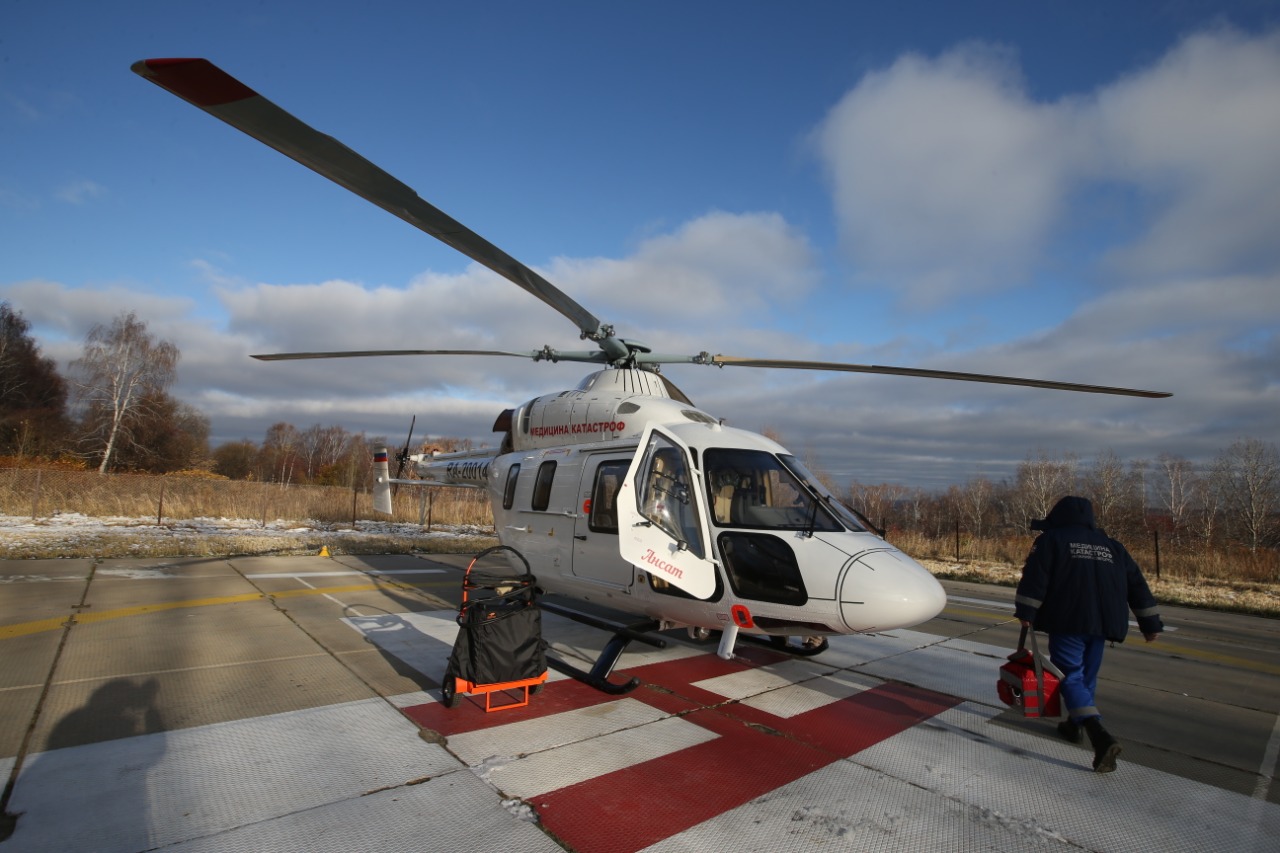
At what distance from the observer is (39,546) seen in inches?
488

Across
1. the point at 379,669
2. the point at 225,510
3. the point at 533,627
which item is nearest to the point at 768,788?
the point at 533,627

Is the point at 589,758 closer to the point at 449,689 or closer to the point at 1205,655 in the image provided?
the point at 449,689

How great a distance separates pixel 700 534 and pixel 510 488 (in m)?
3.46

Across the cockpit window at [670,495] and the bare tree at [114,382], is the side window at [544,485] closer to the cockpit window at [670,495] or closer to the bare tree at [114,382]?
the cockpit window at [670,495]

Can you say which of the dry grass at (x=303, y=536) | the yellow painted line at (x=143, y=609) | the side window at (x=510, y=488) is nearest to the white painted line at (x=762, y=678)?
the side window at (x=510, y=488)

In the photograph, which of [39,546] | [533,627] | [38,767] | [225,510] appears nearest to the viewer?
[38,767]

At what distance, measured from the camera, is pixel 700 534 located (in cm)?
536

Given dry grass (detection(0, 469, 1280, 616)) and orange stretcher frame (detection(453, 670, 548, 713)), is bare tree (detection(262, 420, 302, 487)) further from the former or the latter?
orange stretcher frame (detection(453, 670, 548, 713))

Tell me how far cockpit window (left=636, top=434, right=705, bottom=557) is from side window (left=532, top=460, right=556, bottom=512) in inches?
76.2

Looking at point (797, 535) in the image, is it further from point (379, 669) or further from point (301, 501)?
point (301, 501)

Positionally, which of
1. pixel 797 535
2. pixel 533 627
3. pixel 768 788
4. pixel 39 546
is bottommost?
pixel 39 546

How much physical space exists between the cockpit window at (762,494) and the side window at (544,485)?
94.0 inches

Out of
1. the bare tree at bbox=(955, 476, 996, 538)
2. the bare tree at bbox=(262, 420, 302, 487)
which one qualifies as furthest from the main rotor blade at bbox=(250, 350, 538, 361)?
the bare tree at bbox=(262, 420, 302, 487)

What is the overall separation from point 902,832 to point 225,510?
2477 cm
